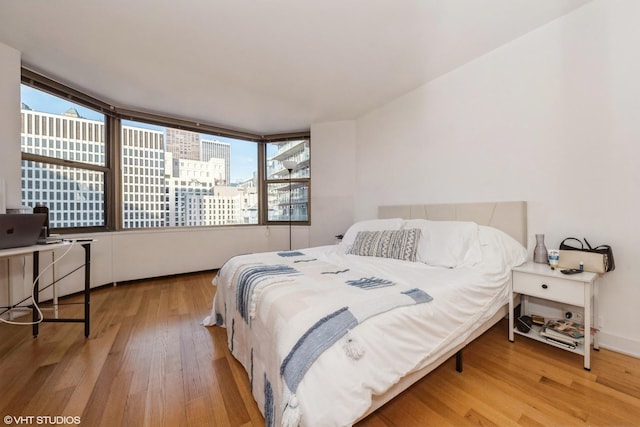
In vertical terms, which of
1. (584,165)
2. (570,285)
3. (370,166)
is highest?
(370,166)

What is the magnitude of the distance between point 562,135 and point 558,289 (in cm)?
119

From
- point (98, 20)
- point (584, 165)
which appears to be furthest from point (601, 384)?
point (98, 20)

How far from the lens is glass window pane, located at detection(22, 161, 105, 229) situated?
8.75 ft

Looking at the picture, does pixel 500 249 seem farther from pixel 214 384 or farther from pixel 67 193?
pixel 67 193

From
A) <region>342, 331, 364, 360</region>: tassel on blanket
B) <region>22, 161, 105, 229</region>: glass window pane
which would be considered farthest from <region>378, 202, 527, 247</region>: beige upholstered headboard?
<region>22, 161, 105, 229</region>: glass window pane

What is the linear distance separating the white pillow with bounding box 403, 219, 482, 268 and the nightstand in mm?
327

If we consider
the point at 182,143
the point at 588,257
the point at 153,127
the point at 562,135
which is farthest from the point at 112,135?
the point at 588,257

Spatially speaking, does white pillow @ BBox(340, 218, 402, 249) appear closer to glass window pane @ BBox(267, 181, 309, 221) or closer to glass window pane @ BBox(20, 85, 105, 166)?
glass window pane @ BBox(267, 181, 309, 221)

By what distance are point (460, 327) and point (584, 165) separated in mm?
1608

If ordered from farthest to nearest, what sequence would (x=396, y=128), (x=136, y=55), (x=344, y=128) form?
(x=344, y=128)
(x=396, y=128)
(x=136, y=55)

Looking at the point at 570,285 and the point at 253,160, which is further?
the point at 253,160

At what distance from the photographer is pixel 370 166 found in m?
3.63

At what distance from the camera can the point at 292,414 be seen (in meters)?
0.87

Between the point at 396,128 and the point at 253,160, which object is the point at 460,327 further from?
the point at 253,160
